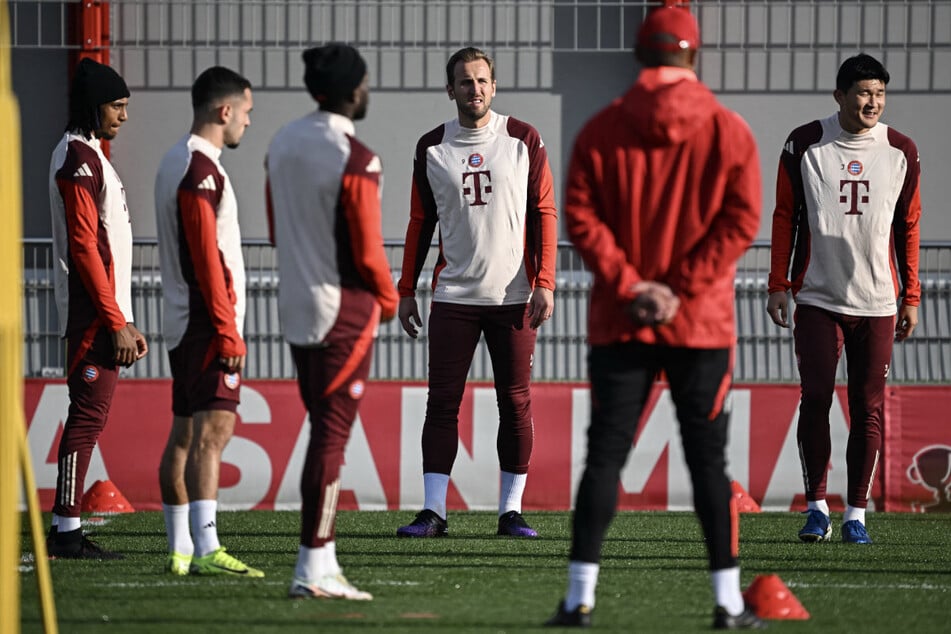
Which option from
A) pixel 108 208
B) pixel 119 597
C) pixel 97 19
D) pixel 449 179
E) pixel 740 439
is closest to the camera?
pixel 119 597

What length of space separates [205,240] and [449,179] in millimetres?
1802

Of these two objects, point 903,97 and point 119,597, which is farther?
point 903,97

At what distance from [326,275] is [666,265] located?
105 cm

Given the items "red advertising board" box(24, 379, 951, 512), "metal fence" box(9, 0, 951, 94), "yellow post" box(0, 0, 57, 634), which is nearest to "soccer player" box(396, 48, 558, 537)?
"red advertising board" box(24, 379, 951, 512)

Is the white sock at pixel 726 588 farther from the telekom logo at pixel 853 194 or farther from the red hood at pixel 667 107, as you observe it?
the telekom logo at pixel 853 194

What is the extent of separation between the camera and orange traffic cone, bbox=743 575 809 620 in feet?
14.0

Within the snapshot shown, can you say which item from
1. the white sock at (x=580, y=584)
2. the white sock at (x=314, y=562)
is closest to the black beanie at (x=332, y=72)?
the white sock at (x=314, y=562)

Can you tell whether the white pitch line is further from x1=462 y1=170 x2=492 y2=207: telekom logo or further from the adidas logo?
the adidas logo

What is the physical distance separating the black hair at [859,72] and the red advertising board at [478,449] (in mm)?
2575

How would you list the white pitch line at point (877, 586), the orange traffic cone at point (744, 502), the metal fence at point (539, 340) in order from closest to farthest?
the white pitch line at point (877, 586) < the orange traffic cone at point (744, 502) < the metal fence at point (539, 340)

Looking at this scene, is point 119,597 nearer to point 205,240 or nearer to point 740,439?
point 205,240

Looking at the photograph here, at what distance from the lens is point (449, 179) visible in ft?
21.4

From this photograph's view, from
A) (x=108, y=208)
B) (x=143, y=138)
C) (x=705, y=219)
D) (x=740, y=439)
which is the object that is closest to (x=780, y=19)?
(x=740, y=439)

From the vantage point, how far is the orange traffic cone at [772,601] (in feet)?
14.0
